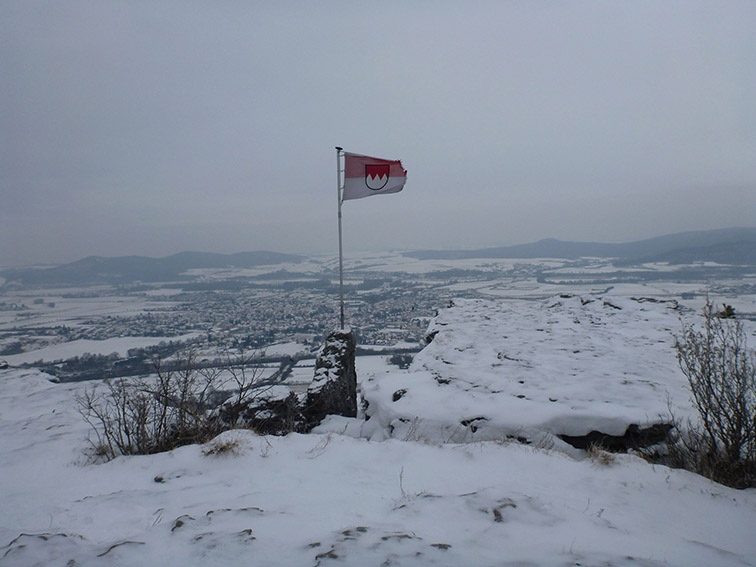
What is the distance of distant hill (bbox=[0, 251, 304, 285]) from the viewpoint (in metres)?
48.8

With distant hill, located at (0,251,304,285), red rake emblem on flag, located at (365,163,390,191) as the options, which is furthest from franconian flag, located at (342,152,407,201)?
distant hill, located at (0,251,304,285)

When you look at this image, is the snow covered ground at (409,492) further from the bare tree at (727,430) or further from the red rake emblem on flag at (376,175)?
the red rake emblem on flag at (376,175)

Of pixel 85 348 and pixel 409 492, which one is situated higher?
pixel 409 492

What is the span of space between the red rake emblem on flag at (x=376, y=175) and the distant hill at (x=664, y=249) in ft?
123

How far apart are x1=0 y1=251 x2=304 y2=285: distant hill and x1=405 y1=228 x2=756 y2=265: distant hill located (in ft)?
154

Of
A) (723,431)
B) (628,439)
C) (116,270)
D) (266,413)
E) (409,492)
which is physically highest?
(116,270)

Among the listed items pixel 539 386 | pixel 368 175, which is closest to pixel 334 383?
pixel 539 386

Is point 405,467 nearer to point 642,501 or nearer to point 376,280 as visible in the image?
point 642,501

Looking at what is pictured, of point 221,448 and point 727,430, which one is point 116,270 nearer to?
point 221,448

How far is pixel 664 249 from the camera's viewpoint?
146 ft

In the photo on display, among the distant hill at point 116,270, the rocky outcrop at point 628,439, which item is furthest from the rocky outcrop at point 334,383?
the distant hill at point 116,270

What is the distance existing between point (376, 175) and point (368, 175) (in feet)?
0.56

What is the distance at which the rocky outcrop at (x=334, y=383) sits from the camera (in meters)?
5.86

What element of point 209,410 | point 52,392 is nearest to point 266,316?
point 52,392
